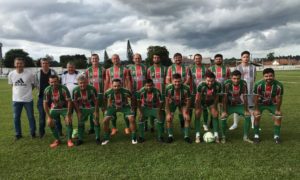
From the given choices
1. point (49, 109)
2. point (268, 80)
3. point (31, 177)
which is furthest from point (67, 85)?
point (268, 80)

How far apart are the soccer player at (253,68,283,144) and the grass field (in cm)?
35

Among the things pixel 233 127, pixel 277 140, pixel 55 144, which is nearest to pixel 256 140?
pixel 277 140

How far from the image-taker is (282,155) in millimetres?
5094

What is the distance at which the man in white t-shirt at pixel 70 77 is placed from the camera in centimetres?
680

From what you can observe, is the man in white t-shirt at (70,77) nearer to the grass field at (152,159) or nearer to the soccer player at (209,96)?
the grass field at (152,159)

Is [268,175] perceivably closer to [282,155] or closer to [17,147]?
[282,155]

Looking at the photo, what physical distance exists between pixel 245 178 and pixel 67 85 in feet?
14.6

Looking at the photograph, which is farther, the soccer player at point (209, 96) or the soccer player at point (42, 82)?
the soccer player at point (42, 82)

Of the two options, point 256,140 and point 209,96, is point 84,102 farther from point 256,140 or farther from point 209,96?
point 256,140

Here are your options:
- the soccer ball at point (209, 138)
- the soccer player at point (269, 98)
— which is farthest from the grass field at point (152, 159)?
the soccer player at point (269, 98)

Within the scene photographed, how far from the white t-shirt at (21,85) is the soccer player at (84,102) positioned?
4.20ft

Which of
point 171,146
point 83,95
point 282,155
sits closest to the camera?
point 282,155

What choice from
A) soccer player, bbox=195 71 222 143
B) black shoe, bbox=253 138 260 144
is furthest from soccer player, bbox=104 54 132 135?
black shoe, bbox=253 138 260 144

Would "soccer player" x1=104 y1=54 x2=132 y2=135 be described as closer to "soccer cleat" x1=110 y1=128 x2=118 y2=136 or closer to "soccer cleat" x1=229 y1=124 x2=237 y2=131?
"soccer cleat" x1=110 y1=128 x2=118 y2=136
